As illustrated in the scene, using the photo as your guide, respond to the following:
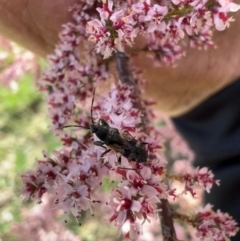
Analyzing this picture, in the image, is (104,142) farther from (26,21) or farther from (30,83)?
(30,83)

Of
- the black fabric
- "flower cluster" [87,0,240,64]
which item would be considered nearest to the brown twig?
"flower cluster" [87,0,240,64]

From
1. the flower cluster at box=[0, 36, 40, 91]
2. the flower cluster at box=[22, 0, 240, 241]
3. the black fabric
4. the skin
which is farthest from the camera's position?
the flower cluster at box=[0, 36, 40, 91]

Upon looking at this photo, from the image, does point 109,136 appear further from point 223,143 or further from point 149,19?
point 223,143

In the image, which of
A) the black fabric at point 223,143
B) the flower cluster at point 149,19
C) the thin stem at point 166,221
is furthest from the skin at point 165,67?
the thin stem at point 166,221

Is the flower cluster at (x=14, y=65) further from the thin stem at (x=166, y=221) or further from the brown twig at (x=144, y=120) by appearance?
the thin stem at (x=166, y=221)

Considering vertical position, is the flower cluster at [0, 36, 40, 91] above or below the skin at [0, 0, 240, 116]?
above

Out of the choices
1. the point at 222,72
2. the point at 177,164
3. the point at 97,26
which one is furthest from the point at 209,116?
the point at 97,26

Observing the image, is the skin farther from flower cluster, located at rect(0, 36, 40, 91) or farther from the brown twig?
flower cluster, located at rect(0, 36, 40, 91)

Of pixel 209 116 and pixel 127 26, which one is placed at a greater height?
pixel 209 116
